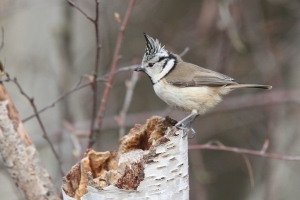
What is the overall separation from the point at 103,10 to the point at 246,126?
2484 mm

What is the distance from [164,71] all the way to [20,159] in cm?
102

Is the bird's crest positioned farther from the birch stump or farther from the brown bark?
the brown bark

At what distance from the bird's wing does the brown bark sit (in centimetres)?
92

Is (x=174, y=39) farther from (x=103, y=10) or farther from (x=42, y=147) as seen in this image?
(x=42, y=147)

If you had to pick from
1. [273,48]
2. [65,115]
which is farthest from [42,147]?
[273,48]

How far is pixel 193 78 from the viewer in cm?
269

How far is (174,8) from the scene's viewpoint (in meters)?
6.00

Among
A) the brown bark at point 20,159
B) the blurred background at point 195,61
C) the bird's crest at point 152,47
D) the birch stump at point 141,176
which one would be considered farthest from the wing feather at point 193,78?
the blurred background at point 195,61

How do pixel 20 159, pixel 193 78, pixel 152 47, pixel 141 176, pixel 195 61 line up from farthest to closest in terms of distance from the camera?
pixel 195 61 → pixel 193 78 → pixel 152 47 → pixel 20 159 → pixel 141 176

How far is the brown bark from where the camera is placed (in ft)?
7.45

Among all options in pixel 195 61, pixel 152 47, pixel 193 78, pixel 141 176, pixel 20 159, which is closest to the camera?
pixel 141 176

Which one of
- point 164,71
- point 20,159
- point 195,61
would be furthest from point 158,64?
point 195,61

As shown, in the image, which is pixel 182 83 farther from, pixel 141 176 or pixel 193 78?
pixel 141 176

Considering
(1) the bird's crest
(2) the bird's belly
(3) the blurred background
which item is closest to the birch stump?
(2) the bird's belly
